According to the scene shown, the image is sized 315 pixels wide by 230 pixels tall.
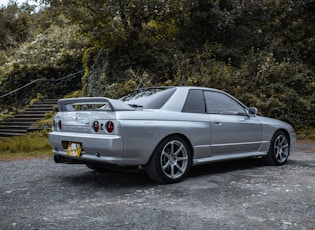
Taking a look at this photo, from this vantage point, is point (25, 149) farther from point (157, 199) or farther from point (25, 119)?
point (157, 199)

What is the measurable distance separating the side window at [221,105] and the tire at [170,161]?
92cm

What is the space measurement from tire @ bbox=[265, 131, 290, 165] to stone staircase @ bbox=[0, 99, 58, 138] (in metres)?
8.64

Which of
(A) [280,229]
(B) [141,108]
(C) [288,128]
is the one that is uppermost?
(B) [141,108]

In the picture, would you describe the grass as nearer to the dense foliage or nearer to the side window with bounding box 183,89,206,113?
the dense foliage

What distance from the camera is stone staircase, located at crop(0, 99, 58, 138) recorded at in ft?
42.9

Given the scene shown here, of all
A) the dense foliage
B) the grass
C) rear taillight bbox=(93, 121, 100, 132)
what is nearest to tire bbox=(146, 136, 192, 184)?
rear taillight bbox=(93, 121, 100, 132)

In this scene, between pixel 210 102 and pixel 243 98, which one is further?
pixel 243 98

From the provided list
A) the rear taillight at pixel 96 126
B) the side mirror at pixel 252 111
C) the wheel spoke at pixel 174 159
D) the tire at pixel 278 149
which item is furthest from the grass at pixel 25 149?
the tire at pixel 278 149

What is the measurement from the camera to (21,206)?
4113 mm

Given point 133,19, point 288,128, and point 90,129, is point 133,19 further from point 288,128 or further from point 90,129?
point 90,129

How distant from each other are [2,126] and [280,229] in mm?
12570

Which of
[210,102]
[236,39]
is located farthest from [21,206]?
[236,39]

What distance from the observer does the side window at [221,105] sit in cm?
605

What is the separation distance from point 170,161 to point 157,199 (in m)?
0.96
